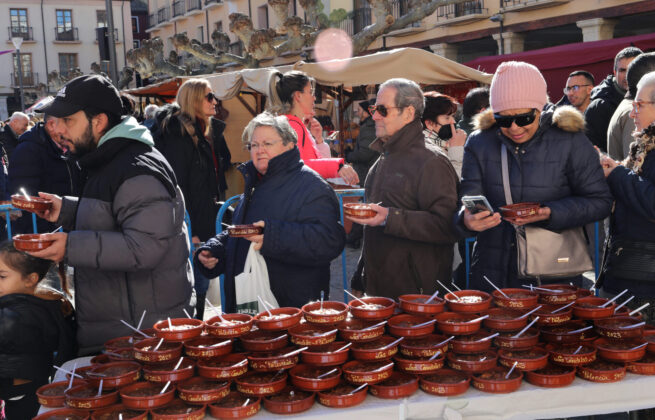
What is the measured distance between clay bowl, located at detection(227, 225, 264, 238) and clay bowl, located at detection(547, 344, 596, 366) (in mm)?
1406

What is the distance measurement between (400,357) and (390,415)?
10.6 inches

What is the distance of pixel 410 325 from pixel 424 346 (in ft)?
0.51

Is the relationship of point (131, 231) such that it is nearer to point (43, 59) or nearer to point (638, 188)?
point (638, 188)

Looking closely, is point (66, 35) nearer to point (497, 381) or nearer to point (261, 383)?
point (261, 383)

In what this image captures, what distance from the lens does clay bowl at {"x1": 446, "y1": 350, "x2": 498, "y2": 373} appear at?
2.29m

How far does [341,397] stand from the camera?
2.15m

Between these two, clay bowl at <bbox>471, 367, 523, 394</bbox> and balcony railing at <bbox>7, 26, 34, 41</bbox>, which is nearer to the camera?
clay bowl at <bbox>471, 367, 523, 394</bbox>

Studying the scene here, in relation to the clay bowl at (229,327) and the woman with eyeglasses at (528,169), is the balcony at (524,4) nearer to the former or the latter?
the woman with eyeglasses at (528,169)

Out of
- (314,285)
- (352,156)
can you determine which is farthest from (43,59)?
(314,285)

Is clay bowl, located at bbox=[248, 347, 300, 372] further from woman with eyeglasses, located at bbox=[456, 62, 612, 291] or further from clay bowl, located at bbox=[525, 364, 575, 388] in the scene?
woman with eyeglasses, located at bbox=[456, 62, 612, 291]

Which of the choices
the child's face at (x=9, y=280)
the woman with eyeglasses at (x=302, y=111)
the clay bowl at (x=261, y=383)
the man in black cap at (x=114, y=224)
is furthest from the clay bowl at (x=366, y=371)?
the woman with eyeglasses at (x=302, y=111)

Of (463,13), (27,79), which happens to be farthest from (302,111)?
(27,79)

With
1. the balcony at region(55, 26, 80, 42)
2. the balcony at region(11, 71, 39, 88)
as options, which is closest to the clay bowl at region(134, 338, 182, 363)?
the balcony at region(11, 71, 39, 88)

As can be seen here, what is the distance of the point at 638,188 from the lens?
2.98m
